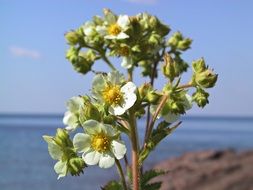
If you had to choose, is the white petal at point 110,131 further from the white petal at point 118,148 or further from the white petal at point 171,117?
the white petal at point 171,117

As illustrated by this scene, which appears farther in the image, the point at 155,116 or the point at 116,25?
the point at 116,25

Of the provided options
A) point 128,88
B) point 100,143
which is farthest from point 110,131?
point 128,88

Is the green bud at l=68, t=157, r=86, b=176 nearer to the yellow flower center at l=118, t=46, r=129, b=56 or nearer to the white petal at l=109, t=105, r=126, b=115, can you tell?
the white petal at l=109, t=105, r=126, b=115

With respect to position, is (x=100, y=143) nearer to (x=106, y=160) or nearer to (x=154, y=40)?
(x=106, y=160)

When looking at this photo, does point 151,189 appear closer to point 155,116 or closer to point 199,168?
point 155,116

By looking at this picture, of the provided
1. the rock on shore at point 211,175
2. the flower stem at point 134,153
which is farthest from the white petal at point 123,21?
the rock on shore at point 211,175

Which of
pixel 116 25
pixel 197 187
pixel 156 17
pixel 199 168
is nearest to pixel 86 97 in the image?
pixel 116 25

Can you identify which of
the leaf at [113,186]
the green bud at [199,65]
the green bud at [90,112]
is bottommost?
the leaf at [113,186]
